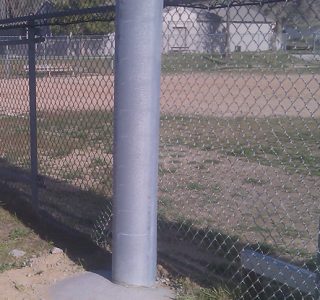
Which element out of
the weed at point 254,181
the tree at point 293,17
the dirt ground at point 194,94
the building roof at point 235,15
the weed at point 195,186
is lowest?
the weed at point 195,186

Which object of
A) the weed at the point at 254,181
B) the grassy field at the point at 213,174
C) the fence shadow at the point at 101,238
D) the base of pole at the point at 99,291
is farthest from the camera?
the weed at the point at 254,181

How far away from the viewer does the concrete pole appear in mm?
3902

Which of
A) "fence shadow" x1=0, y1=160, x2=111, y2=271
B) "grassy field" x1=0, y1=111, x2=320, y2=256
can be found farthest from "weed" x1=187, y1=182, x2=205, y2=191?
"fence shadow" x1=0, y1=160, x2=111, y2=271

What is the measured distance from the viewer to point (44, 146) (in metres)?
9.62

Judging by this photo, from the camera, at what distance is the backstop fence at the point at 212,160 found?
3793mm

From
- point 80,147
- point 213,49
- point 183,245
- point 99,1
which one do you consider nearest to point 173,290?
point 183,245

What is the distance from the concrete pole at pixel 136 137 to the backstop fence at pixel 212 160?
0.32 meters

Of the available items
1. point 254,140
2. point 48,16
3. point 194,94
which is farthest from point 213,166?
point 194,94

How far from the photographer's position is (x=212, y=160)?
27.3 ft

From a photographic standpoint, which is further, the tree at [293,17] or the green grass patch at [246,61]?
the green grass patch at [246,61]

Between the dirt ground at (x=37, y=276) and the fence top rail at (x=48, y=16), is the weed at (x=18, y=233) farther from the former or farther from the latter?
the fence top rail at (x=48, y=16)

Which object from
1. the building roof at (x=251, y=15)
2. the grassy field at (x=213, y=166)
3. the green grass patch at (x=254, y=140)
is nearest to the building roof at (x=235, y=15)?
the building roof at (x=251, y=15)

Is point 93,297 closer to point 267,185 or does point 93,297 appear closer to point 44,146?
point 267,185

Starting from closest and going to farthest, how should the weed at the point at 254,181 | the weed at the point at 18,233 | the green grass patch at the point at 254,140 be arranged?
the weed at the point at 18,233
the weed at the point at 254,181
the green grass patch at the point at 254,140
